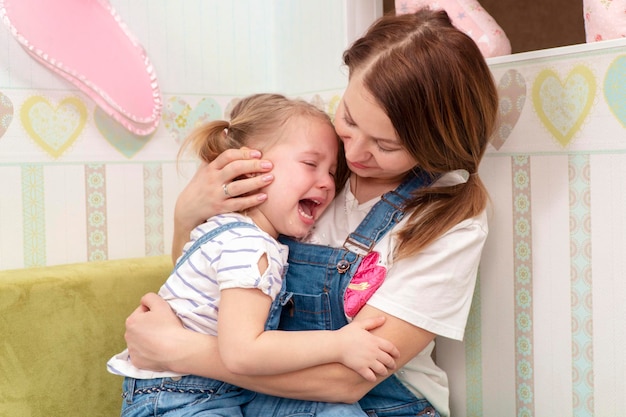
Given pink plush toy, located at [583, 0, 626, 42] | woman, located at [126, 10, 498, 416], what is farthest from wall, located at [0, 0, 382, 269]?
pink plush toy, located at [583, 0, 626, 42]

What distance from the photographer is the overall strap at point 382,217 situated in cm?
149

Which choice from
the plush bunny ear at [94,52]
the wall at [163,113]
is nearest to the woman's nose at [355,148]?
the wall at [163,113]

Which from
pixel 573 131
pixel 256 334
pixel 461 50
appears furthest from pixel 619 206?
pixel 256 334

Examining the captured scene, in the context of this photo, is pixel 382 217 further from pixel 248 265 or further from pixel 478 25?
pixel 478 25

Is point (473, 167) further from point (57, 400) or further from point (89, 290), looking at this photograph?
point (57, 400)

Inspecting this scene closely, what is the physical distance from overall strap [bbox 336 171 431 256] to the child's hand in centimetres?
20

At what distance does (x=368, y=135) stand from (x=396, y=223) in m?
0.21

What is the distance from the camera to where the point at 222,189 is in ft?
5.03

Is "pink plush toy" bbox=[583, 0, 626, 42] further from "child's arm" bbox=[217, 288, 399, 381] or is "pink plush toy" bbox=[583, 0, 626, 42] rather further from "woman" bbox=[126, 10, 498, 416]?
"child's arm" bbox=[217, 288, 399, 381]

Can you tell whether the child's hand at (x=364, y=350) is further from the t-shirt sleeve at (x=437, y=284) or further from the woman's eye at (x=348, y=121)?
the woman's eye at (x=348, y=121)

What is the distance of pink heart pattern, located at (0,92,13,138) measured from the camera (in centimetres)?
178

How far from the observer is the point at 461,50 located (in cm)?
137

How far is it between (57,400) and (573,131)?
1.30 metres

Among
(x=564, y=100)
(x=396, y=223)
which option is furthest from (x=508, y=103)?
(x=396, y=223)
